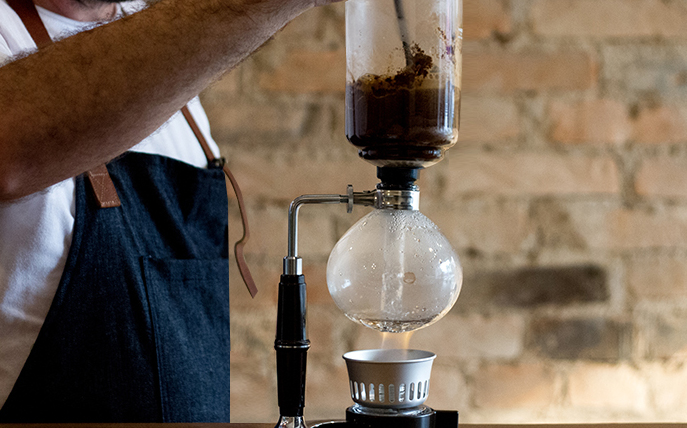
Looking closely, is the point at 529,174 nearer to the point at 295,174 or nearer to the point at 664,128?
the point at 664,128

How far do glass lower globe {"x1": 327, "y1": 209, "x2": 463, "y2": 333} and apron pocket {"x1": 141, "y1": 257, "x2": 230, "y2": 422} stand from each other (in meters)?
0.36

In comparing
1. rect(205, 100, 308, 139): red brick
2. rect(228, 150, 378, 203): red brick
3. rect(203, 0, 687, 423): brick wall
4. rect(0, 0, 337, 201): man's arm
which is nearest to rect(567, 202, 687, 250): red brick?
rect(203, 0, 687, 423): brick wall

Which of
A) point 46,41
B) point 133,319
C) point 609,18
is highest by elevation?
point 609,18

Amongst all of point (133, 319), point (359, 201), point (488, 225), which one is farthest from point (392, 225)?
point (488, 225)

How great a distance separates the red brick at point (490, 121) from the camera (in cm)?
105

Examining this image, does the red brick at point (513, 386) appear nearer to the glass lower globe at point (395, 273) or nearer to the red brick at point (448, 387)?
the red brick at point (448, 387)

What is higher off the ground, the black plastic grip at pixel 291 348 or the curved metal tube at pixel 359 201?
the curved metal tube at pixel 359 201

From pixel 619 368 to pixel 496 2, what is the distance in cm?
60

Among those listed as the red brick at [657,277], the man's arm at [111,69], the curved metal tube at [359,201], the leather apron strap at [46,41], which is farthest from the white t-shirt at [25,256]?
the red brick at [657,277]

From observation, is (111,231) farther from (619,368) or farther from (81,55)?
(619,368)

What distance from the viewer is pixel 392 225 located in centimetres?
55

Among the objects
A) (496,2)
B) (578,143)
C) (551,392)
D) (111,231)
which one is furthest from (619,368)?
(111,231)

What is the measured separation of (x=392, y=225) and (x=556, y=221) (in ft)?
1.93

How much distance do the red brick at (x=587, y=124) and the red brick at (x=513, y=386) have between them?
1.18 feet
